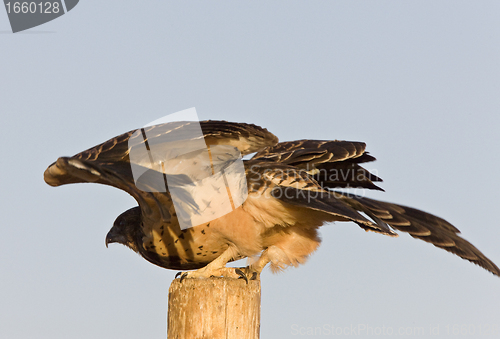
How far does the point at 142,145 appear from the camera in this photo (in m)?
3.29

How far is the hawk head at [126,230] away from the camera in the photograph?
475 cm

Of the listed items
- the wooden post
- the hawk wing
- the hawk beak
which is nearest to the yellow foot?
the wooden post

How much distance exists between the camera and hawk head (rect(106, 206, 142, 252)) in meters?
4.75

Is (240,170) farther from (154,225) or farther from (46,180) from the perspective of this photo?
(46,180)

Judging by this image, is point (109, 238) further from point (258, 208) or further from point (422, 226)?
point (422, 226)

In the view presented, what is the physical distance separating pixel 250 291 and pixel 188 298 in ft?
1.37

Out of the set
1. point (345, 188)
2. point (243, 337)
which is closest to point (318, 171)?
point (345, 188)

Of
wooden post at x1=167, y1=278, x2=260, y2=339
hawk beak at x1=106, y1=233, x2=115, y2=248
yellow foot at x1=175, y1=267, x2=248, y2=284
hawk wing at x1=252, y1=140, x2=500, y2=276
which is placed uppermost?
hawk wing at x1=252, y1=140, x2=500, y2=276

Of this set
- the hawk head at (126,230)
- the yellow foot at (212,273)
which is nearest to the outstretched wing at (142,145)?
the yellow foot at (212,273)

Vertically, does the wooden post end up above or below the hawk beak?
below

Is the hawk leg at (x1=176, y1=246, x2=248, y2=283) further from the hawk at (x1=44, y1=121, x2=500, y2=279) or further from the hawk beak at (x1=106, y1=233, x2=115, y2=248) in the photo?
the hawk beak at (x1=106, y1=233, x2=115, y2=248)

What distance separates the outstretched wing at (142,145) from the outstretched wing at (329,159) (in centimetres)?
57

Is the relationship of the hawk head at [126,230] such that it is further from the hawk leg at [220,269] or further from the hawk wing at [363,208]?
the hawk wing at [363,208]

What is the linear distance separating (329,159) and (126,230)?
2.15 meters
